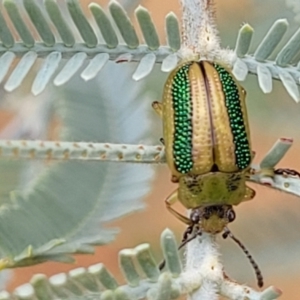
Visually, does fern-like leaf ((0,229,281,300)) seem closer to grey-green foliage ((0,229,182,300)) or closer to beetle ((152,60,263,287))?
grey-green foliage ((0,229,182,300))

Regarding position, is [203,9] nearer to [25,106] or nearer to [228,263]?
[25,106]

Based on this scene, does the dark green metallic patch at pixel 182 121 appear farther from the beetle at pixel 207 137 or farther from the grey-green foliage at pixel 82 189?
the grey-green foliage at pixel 82 189

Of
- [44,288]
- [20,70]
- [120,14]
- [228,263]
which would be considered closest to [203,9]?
[120,14]

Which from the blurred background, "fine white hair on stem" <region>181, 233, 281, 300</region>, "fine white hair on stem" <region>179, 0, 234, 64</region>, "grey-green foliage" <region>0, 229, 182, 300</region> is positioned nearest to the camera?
"grey-green foliage" <region>0, 229, 182, 300</region>

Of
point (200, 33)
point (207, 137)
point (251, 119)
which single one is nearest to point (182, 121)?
point (207, 137)

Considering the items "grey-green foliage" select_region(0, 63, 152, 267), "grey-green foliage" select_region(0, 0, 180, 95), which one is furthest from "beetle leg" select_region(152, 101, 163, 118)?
"grey-green foliage" select_region(0, 0, 180, 95)

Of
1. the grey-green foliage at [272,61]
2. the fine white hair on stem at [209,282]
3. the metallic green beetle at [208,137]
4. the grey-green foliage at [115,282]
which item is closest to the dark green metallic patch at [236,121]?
the metallic green beetle at [208,137]

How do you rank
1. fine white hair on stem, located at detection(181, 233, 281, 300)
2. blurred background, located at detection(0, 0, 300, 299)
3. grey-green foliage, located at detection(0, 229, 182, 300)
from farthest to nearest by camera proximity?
blurred background, located at detection(0, 0, 300, 299) → fine white hair on stem, located at detection(181, 233, 281, 300) → grey-green foliage, located at detection(0, 229, 182, 300)
